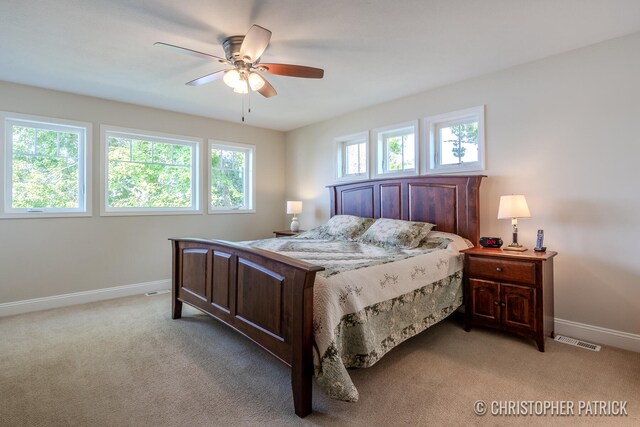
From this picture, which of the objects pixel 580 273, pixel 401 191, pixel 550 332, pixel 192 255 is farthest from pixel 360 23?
pixel 550 332

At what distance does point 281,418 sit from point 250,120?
428cm

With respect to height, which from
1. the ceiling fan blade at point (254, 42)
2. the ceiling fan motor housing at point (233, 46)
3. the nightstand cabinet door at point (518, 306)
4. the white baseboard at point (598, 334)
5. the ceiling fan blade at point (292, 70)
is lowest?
the white baseboard at point (598, 334)

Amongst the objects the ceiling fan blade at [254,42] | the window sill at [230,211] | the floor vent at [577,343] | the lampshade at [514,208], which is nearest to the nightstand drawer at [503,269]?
the lampshade at [514,208]

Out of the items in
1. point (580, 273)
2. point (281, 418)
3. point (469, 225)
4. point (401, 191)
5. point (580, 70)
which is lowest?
point (281, 418)

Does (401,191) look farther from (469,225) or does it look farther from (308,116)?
(308,116)

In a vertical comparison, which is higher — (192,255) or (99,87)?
(99,87)

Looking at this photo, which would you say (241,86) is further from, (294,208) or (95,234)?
(95,234)

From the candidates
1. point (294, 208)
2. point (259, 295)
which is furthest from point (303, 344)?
point (294, 208)

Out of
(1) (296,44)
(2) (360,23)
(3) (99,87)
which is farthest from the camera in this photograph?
(3) (99,87)

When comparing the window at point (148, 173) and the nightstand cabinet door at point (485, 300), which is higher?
the window at point (148, 173)

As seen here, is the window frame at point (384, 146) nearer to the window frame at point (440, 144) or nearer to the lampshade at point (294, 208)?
the window frame at point (440, 144)

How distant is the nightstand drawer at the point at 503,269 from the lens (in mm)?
2633

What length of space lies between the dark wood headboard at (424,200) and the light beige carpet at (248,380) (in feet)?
3.61

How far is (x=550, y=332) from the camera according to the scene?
2.84 meters
